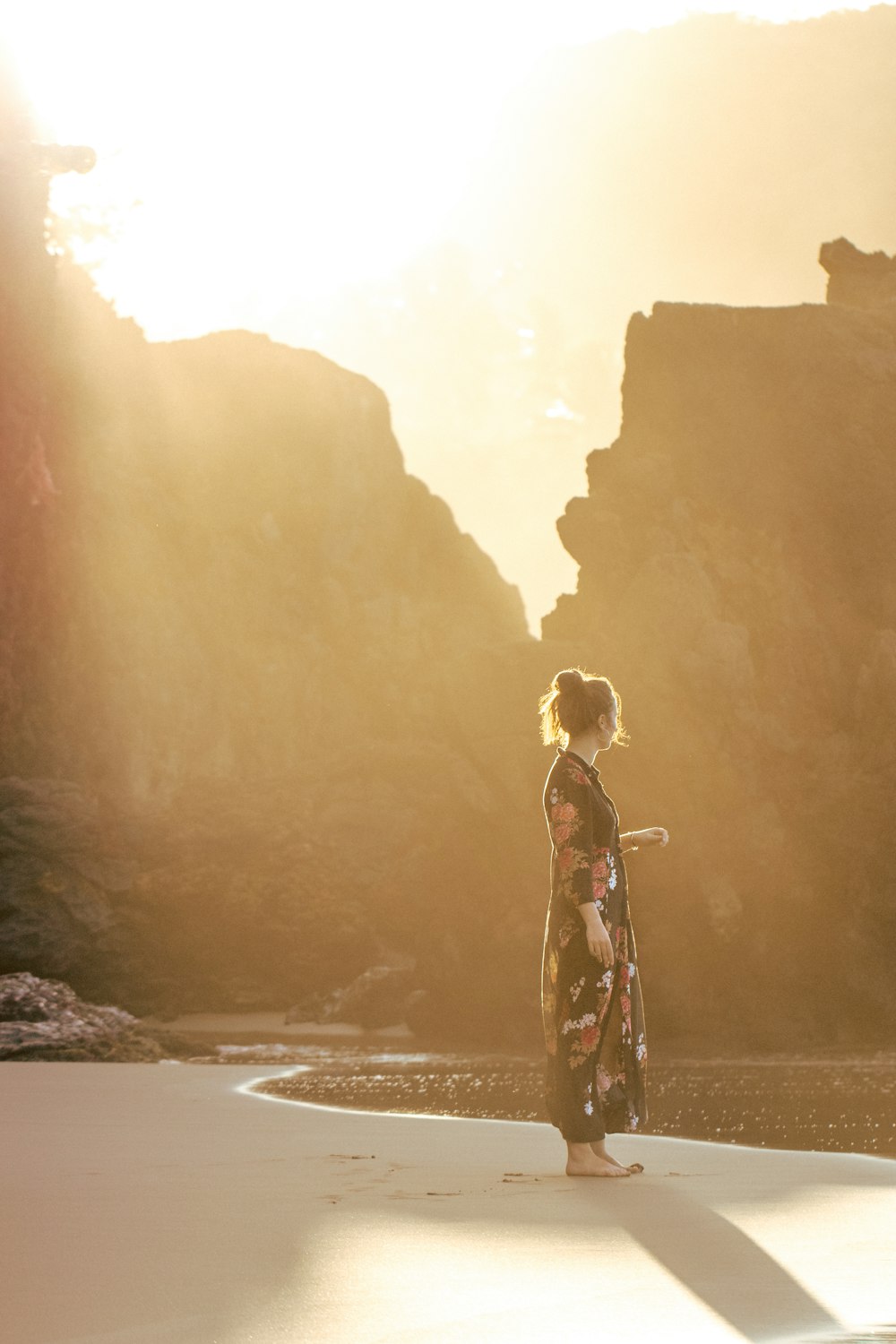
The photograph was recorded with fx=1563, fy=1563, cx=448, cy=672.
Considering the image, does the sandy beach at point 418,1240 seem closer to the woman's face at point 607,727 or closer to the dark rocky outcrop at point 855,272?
the woman's face at point 607,727

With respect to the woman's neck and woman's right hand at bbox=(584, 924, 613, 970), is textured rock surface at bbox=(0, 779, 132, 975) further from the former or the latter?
woman's right hand at bbox=(584, 924, 613, 970)

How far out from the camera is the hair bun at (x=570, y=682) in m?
5.28

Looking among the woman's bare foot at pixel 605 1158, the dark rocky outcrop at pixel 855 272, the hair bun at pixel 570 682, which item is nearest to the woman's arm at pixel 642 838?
the hair bun at pixel 570 682

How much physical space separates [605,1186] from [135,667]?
223 feet

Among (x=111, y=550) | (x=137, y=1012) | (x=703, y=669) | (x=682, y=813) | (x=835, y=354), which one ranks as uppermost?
(x=111, y=550)

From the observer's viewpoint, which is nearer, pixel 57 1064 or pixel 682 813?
pixel 57 1064

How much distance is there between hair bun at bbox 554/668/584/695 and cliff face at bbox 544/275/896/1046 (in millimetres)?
18912

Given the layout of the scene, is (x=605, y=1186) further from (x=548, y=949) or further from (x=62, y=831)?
(x=62, y=831)

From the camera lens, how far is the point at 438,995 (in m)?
26.2

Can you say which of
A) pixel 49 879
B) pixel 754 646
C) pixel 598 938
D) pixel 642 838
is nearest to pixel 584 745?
pixel 642 838

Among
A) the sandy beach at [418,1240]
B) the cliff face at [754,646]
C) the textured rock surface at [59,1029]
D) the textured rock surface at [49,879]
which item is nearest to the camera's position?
the sandy beach at [418,1240]

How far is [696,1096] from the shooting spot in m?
8.88

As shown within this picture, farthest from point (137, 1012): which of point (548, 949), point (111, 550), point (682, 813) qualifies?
point (111, 550)

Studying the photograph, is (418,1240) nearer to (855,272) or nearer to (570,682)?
(570,682)
